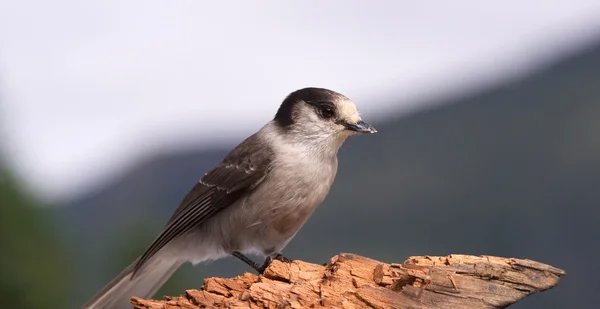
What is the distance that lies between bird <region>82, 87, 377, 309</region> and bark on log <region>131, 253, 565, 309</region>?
1167 millimetres

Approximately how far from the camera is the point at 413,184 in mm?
92438

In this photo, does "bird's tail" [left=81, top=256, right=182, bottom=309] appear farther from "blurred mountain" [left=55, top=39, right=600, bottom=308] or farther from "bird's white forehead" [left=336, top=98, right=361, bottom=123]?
"blurred mountain" [left=55, top=39, right=600, bottom=308]

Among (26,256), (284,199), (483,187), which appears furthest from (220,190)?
(483,187)

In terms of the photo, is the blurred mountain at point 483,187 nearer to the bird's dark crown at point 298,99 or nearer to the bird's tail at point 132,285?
the bird's tail at point 132,285

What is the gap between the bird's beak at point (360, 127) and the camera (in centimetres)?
760

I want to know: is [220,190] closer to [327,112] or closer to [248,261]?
[248,261]

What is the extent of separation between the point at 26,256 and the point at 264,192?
2032 centimetres

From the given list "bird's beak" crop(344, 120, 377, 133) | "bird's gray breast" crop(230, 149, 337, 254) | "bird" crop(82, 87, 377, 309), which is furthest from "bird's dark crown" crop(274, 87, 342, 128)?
"bird's gray breast" crop(230, 149, 337, 254)

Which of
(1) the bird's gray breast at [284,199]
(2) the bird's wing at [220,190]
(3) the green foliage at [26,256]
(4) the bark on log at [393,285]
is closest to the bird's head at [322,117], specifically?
(1) the bird's gray breast at [284,199]

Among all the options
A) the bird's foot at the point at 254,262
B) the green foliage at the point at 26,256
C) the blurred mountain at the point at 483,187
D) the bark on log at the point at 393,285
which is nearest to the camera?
the bark on log at the point at 393,285

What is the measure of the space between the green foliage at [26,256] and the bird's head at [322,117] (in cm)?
1840

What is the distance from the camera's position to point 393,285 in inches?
242

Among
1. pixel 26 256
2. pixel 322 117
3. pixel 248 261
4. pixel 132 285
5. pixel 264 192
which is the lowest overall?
pixel 26 256

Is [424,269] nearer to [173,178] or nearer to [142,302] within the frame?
[142,302]
